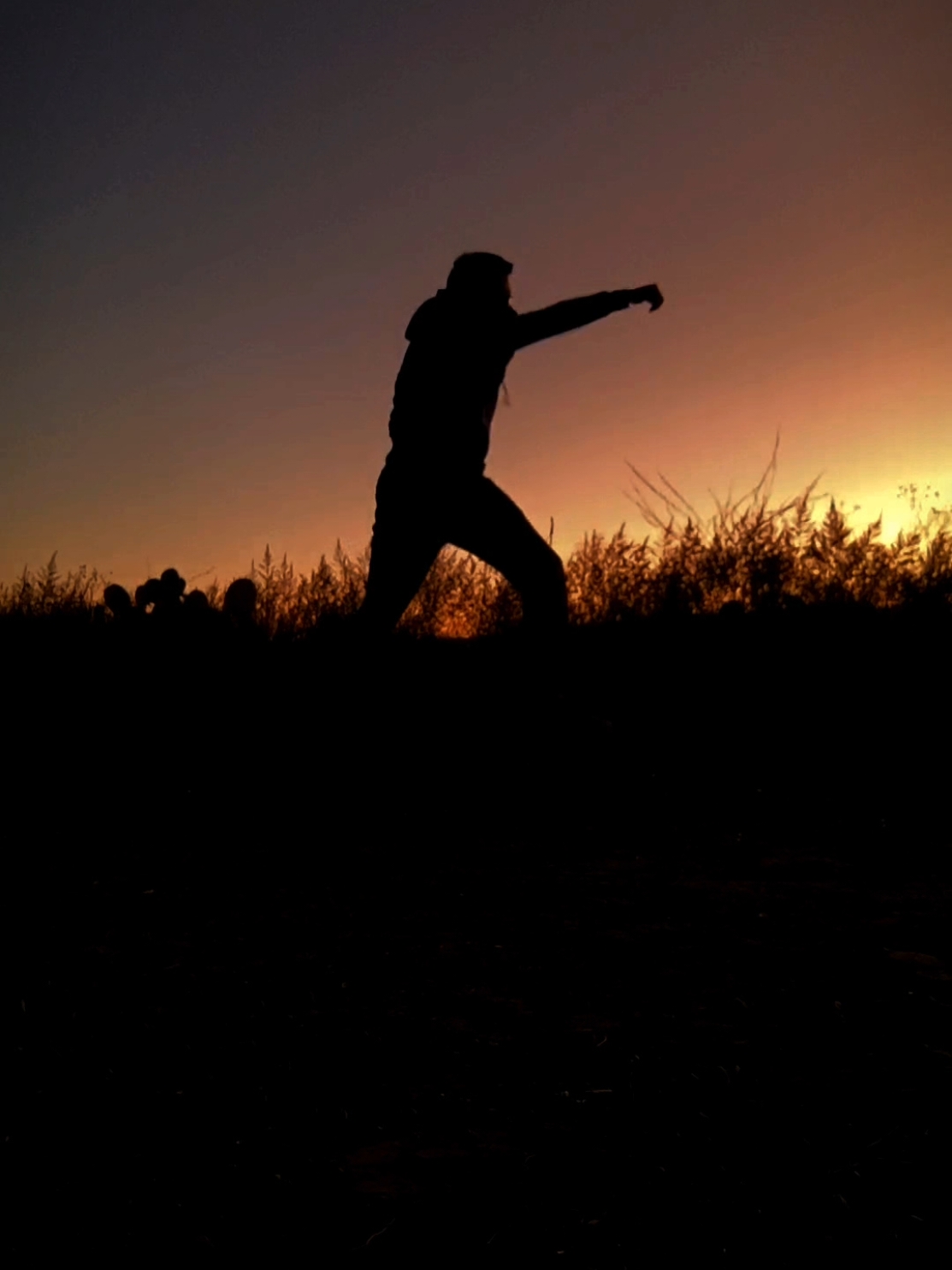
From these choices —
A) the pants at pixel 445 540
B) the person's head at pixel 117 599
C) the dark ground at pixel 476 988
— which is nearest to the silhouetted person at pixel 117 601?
the person's head at pixel 117 599

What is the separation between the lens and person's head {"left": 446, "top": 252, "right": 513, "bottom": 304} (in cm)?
415

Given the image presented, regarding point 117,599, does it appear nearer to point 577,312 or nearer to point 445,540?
point 445,540

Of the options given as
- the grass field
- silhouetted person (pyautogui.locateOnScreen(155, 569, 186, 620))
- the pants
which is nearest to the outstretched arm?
the pants

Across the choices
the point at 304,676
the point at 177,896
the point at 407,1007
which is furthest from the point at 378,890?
the point at 304,676

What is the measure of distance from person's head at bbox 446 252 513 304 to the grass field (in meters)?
1.43

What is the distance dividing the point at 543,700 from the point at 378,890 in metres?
1.80

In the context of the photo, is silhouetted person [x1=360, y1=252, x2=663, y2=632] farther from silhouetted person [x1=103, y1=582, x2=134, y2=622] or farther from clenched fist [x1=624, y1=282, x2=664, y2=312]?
silhouetted person [x1=103, y1=582, x2=134, y2=622]

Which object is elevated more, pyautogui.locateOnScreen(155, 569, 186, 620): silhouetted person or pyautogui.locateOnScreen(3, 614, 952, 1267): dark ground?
pyautogui.locateOnScreen(155, 569, 186, 620): silhouetted person

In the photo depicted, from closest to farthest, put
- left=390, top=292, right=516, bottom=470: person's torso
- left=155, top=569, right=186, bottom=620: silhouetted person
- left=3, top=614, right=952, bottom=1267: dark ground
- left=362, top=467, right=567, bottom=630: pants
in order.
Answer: left=3, top=614, right=952, bottom=1267: dark ground → left=390, top=292, right=516, bottom=470: person's torso → left=362, top=467, right=567, bottom=630: pants → left=155, top=569, right=186, bottom=620: silhouetted person

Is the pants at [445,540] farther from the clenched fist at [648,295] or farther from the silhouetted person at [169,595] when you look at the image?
the silhouetted person at [169,595]

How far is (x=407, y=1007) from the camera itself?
2.02 m

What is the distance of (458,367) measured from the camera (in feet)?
13.6

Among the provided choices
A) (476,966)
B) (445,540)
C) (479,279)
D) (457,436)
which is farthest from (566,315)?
(476,966)

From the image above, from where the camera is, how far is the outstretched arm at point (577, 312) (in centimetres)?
420
